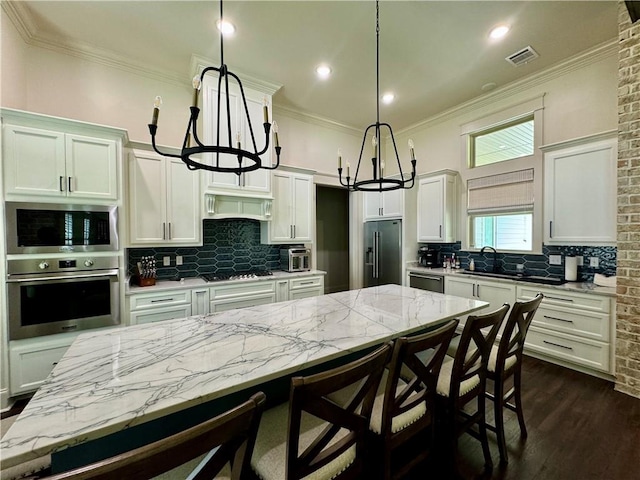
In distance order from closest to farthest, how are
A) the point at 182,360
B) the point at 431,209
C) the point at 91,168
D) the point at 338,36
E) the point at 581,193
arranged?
the point at 182,360, the point at 91,168, the point at 338,36, the point at 581,193, the point at 431,209

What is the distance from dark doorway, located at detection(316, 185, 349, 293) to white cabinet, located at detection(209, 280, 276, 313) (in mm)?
2058

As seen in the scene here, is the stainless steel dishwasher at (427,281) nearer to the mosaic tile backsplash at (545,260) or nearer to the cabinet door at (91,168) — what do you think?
the mosaic tile backsplash at (545,260)

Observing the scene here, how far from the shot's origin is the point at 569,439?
1984mm

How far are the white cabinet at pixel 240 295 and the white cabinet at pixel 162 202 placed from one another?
0.68 m

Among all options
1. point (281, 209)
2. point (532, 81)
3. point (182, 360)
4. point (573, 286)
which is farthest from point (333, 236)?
point (182, 360)

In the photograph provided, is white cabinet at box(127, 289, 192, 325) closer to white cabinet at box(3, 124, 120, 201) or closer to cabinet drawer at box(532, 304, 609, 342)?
white cabinet at box(3, 124, 120, 201)

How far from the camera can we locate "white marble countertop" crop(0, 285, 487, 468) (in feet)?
2.83

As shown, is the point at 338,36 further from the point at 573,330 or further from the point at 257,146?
the point at 573,330

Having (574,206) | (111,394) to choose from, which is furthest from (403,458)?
(574,206)

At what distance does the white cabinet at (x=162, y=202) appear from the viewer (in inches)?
120

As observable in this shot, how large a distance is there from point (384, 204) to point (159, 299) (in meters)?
3.62

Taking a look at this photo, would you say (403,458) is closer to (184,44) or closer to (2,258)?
(2,258)

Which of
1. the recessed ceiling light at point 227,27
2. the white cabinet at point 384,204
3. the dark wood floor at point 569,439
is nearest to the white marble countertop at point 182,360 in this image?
the dark wood floor at point 569,439

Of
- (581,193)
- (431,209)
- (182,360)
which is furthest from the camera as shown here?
(431,209)
